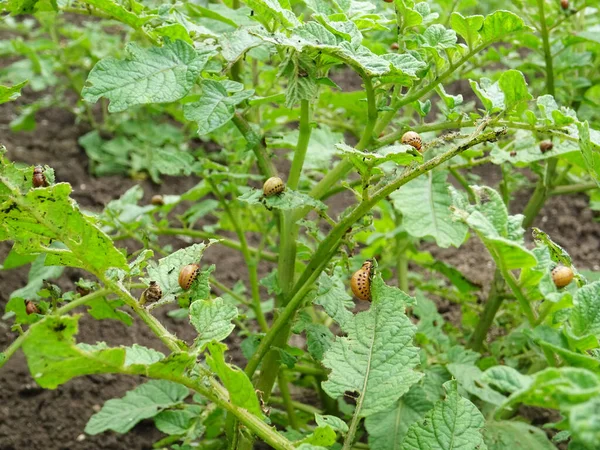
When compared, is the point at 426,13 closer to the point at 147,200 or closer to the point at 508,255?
the point at 508,255

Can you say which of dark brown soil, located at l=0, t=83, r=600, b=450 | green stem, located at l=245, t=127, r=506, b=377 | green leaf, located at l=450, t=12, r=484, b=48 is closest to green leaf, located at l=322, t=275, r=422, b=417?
green stem, located at l=245, t=127, r=506, b=377

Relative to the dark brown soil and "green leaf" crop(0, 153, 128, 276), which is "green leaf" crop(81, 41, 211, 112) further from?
the dark brown soil

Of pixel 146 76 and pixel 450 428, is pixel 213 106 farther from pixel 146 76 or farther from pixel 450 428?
pixel 450 428

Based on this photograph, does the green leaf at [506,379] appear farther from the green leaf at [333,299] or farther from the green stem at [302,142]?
the green stem at [302,142]

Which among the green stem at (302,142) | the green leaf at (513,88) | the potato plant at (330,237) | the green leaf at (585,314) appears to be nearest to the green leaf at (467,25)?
the potato plant at (330,237)

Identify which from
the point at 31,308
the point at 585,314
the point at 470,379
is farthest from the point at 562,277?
the point at 31,308

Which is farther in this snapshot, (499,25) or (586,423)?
(499,25)

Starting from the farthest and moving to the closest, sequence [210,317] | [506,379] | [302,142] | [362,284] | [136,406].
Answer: [136,406] → [302,142] → [362,284] → [210,317] → [506,379]
